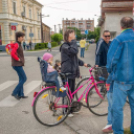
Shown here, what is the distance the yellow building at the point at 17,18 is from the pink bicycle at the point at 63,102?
92.2 ft

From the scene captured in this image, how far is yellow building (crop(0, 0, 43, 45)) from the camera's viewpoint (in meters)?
32.2

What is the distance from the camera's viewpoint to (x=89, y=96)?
3930 mm

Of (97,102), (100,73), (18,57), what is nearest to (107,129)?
(97,102)

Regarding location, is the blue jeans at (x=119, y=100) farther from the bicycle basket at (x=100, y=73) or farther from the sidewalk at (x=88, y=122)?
the bicycle basket at (x=100, y=73)

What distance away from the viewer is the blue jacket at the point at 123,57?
2.61m

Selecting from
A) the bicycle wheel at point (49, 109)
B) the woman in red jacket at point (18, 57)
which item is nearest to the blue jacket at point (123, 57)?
the bicycle wheel at point (49, 109)

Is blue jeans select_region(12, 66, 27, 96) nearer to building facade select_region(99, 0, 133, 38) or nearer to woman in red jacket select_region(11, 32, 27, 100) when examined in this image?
woman in red jacket select_region(11, 32, 27, 100)

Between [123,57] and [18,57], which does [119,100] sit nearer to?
[123,57]

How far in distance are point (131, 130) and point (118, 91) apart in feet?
2.73

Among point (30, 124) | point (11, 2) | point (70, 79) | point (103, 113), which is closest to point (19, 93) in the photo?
point (30, 124)

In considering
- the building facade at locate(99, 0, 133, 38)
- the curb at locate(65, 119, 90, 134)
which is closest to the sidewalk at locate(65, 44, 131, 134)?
the curb at locate(65, 119, 90, 134)

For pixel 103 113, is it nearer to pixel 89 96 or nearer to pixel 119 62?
pixel 89 96

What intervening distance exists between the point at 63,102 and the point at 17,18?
117ft

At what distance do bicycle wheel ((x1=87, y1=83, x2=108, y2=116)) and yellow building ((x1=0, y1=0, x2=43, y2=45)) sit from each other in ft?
92.1
